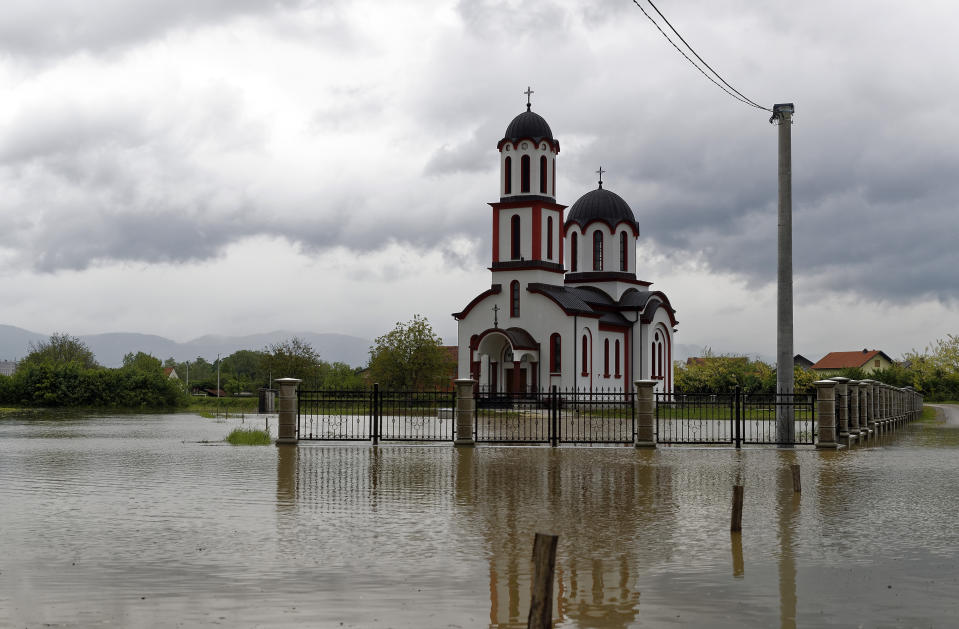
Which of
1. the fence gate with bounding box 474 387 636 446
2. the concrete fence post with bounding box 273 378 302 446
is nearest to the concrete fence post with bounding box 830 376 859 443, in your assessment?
the fence gate with bounding box 474 387 636 446

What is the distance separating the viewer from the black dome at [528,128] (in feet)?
190

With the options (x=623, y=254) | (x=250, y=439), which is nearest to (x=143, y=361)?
(x=623, y=254)

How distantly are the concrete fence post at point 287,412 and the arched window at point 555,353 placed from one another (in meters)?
33.7

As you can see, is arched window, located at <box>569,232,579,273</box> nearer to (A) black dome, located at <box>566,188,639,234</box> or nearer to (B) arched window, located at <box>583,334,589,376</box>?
(A) black dome, located at <box>566,188,639,234</box>

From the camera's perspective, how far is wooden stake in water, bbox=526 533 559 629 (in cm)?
561

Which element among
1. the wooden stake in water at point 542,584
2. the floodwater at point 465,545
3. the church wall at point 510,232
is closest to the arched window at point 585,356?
the church wall at point 510,232

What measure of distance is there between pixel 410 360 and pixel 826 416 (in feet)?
163

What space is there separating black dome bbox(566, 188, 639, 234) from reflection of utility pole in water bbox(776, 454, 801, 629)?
161 ft

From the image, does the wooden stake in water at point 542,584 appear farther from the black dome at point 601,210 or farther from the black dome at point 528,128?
the black dome at point 601,210

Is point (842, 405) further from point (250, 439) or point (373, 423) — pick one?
point (250, 439)

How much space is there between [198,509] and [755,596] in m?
7.27

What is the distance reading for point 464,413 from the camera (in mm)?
24047

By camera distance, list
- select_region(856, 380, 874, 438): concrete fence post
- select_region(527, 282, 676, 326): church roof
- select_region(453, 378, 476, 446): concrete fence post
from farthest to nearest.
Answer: select_region(527, 282, 676, 326): church roof, select_region(856, 380, 874, 438): concrete fence post, select_region(453, 378, 476, 446): concrete fence post

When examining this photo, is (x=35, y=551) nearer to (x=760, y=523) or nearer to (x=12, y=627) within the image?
(x=12, y=627)
